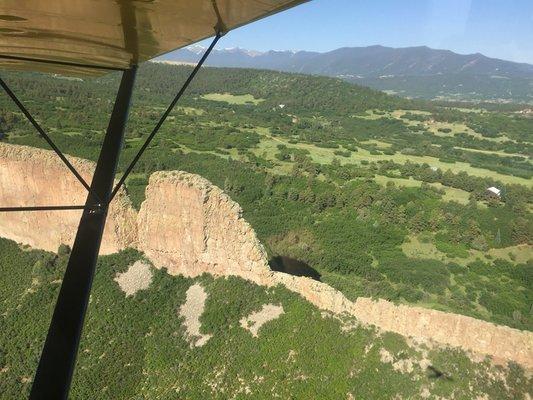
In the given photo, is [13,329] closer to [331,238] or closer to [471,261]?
[331,238]

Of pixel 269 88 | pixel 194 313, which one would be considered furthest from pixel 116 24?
pixel 269 88

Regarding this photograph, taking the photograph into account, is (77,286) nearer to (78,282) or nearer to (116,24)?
(78,282)

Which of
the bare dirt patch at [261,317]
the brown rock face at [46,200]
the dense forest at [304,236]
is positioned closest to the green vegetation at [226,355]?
the dense forest at [304,236]

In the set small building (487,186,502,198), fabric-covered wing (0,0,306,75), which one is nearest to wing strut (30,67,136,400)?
fabric-covered wing (0,0,306,75)

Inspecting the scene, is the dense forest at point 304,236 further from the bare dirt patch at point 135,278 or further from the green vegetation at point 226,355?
the bare dirt patch at point 135,278

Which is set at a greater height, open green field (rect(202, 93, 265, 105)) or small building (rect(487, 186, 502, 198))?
open green field (rect(202, 93, 265, 105))

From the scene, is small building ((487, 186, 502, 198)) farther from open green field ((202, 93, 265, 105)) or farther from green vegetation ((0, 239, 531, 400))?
open green field ((202, 93, 265, 105))
